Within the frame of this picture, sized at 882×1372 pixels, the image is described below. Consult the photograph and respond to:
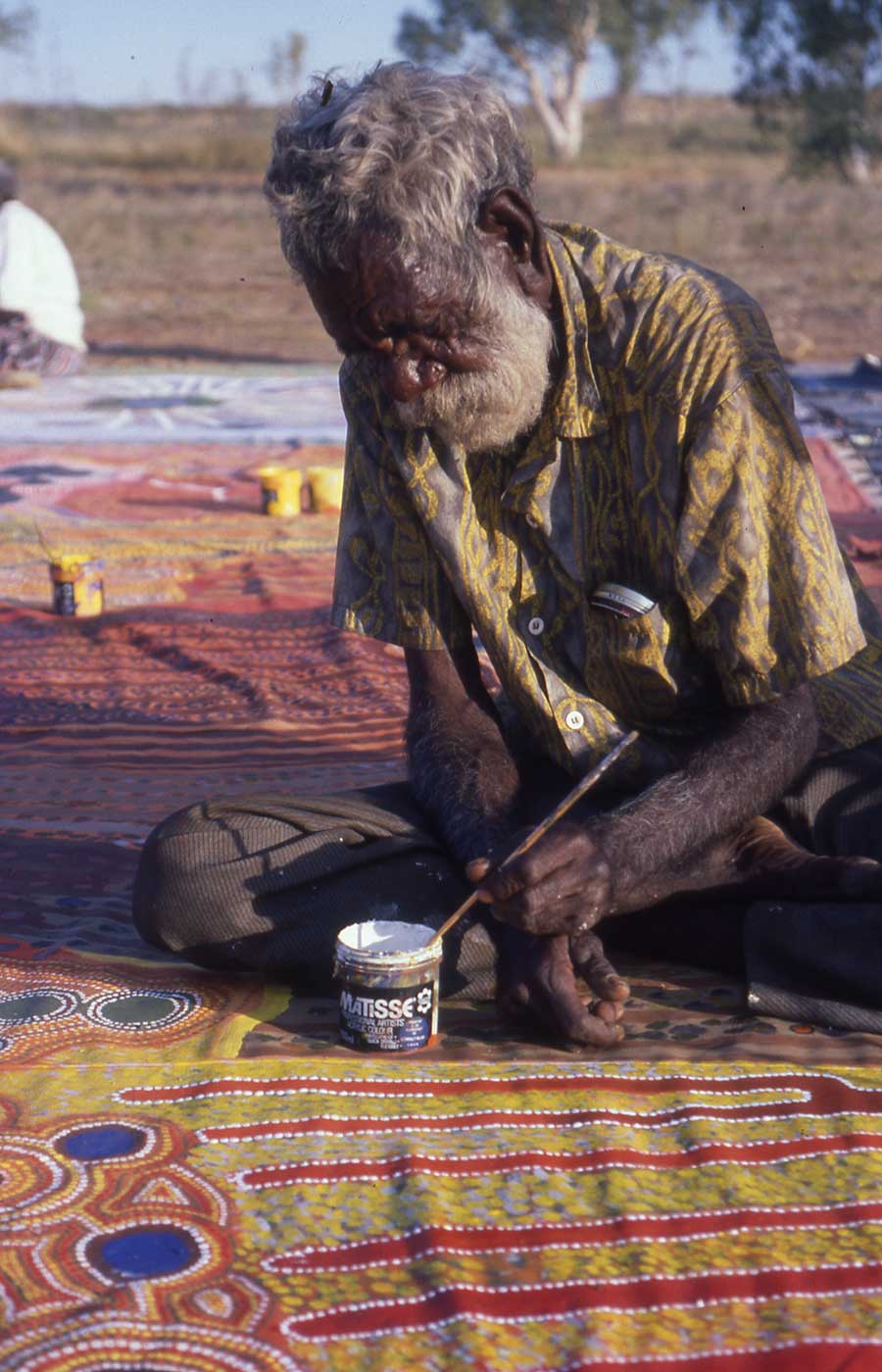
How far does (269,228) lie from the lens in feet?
69.9

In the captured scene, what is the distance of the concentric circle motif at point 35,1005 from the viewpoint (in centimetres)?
269

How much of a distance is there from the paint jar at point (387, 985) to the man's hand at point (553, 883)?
0.12 meters

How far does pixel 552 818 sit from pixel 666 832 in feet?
0.69

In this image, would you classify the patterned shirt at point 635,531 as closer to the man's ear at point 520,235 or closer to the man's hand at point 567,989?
the man's ear at point 520,235

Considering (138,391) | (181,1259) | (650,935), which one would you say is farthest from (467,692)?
(138,391)

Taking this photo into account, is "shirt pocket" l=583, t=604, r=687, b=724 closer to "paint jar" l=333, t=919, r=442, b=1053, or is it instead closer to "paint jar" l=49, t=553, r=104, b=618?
"paint jar" l=333, t=919, r=442, b=1053

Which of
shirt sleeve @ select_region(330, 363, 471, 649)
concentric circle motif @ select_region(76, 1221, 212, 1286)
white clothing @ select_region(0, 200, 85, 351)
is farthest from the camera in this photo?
white clothing @ select_region(0, 200, 85, 351)

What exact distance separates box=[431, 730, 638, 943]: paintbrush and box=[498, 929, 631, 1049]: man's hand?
0.13m

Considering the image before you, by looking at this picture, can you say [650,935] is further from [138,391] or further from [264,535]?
[138,391]

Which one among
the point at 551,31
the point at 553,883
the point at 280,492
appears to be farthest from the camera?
the point at 551,31

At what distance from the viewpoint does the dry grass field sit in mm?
14648

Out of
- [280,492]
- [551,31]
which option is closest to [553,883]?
[280,492]

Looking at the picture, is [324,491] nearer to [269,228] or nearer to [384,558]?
[384,558]

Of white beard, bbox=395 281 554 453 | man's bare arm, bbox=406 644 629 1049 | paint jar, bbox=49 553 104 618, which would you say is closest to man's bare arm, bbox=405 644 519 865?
man's bare arm, bbox=406 644 629 1049
